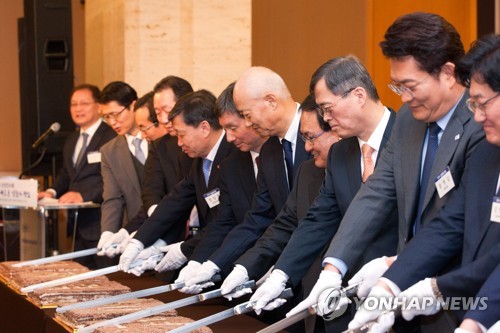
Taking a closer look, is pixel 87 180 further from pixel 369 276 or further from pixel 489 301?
pixel 489 301

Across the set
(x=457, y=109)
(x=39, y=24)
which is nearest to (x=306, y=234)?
(x=457, y=109)

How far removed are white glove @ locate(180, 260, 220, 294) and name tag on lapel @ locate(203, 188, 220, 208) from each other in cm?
58

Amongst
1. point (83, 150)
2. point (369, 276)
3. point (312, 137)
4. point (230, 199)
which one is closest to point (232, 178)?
point (230, 199)

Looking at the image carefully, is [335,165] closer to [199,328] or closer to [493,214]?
[199,328]

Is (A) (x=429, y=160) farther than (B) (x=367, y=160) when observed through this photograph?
No

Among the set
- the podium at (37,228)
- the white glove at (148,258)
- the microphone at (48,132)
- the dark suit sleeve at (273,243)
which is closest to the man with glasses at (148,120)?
the podium at (37,228)

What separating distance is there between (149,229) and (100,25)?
399 centimetres

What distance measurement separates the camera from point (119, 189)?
6.14 m

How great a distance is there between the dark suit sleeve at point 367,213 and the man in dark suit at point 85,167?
133 inches

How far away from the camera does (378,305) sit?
2549mm

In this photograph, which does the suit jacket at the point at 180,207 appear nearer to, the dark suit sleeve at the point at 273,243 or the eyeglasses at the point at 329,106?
the dark suit sleeve at the point at 273,243

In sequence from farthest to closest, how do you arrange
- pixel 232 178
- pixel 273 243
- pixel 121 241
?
1. pixel 121 241
2. pixel 232 178
3. pixel 273 243

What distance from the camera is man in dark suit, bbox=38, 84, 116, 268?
21.8ft

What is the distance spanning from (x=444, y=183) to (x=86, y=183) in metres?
4.38
